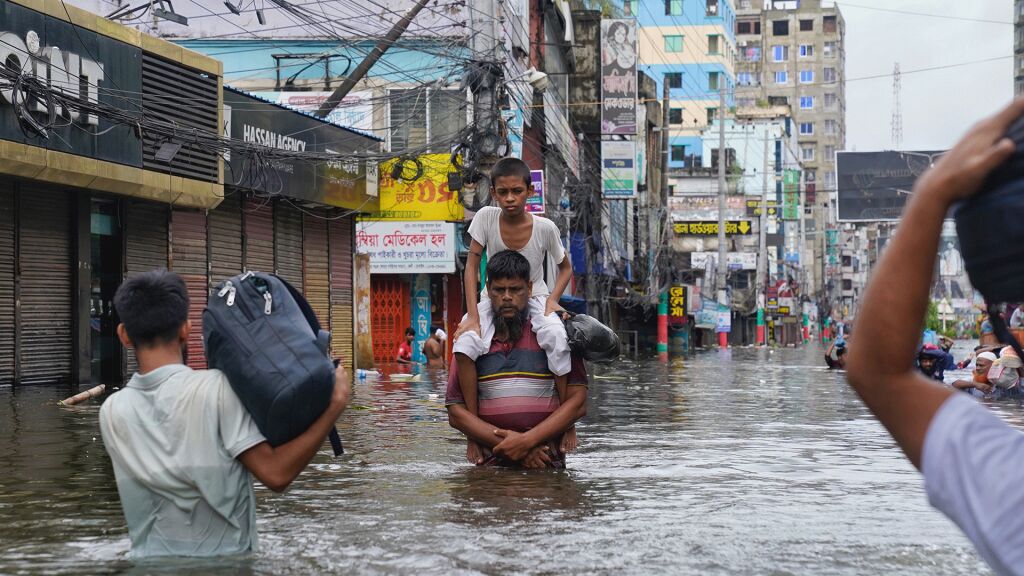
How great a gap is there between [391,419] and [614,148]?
34742 mm

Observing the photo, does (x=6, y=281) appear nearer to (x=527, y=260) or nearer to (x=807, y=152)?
(x=527, y=260)

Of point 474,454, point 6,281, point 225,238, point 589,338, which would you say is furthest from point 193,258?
point 589,338

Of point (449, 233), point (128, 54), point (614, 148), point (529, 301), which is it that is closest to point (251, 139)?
point (128, 54)

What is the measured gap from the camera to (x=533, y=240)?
7875 millimetres

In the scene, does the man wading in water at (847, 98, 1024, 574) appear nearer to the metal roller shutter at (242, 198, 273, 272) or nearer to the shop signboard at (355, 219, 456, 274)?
the metal roller shutter at (242, 198, 273, 272)

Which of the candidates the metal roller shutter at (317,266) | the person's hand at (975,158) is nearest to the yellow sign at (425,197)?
the metal roller shutter at (317,266)

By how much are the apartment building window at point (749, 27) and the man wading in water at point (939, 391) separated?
149m

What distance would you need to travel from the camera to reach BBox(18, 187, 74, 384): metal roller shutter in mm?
17547

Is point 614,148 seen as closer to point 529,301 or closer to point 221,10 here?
point 221,10

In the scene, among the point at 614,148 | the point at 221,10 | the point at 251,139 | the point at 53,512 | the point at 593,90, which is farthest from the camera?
the point at 593,90

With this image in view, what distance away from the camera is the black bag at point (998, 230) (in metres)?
1.91

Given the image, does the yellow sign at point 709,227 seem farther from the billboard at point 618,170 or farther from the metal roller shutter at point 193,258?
the metal roller shutter at point 193,258

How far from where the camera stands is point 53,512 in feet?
21.0

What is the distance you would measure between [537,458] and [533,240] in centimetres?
126
